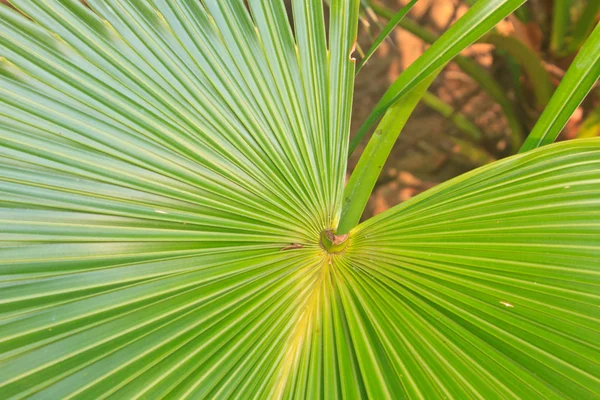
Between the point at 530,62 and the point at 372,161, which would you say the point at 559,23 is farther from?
the point at 372,161

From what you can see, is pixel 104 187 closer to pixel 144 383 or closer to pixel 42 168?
pixel 42 168

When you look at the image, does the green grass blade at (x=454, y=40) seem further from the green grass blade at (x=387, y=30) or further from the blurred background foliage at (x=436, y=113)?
the blurred background foliage at (x=436, y=113)

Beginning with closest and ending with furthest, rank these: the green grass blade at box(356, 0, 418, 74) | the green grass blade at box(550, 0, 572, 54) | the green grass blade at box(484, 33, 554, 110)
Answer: the green grass blade at box(356, 0, 418, 74)
the green grass blade at box(484, 33, 554, 110)
the green grass blade at box(550, 0, 572, 54)

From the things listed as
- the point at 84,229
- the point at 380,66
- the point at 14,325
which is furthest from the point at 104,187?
the point at 380,66

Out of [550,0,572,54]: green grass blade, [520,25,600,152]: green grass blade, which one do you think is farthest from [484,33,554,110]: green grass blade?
[520,25,600,152]: green grass blade

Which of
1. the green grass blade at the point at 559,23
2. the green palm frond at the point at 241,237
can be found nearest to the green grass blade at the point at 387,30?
the green palm frond at the point at 241,237

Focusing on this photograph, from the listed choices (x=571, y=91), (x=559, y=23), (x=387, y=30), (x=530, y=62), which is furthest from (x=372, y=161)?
(x=559, y=23)

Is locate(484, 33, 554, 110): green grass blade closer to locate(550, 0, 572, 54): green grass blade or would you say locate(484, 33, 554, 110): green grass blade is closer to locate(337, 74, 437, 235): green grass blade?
locate(550, 0, 572, 54): green grass blade

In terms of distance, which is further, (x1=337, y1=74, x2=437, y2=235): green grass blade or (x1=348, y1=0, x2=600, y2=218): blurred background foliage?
(x1=348, y1=0, x2=600, y2=218): blurred background foliage
